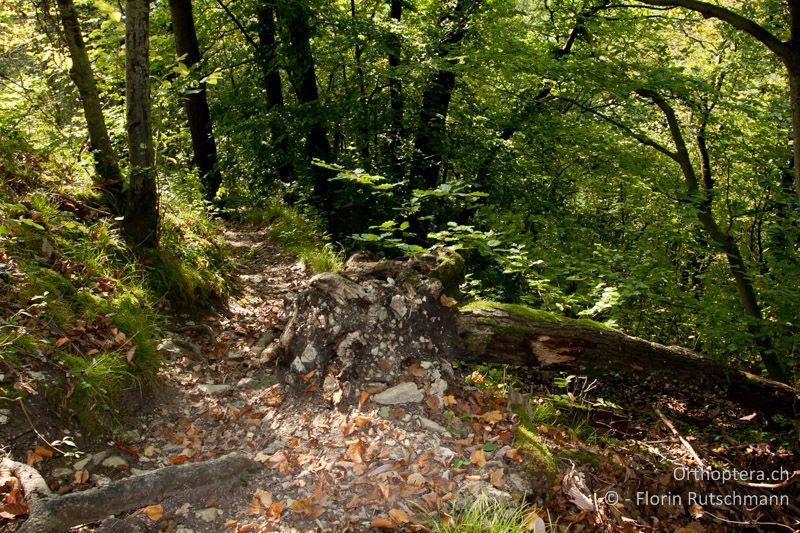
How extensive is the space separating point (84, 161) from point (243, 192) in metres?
5.44

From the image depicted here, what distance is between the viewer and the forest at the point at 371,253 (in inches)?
140

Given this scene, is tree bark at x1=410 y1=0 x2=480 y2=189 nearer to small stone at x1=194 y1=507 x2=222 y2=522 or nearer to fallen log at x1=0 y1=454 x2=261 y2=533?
fallen log at x1=0 y1=454 x2=261 y2=533

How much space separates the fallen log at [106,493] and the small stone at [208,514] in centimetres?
16

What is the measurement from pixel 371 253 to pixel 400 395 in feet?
8.62

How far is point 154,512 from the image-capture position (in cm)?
292

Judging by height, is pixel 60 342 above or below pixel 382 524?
above

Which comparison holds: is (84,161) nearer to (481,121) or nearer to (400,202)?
(400,202)

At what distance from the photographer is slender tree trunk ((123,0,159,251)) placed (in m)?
4.58

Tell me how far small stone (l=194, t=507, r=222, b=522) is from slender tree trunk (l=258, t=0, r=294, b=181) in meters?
7.18

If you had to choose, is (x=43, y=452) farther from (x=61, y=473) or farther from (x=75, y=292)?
(x=75, y=292)

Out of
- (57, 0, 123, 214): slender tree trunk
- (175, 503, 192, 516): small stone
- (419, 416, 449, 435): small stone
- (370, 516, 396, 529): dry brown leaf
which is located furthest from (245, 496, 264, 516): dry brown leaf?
(57, 0, 123, 214): slender tree trunk

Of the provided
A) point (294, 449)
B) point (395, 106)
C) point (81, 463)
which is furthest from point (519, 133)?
point (81, 463)

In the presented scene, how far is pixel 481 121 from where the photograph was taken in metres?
9.73

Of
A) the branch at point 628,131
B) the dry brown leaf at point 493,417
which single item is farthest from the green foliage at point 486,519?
the branch at point 628,131
